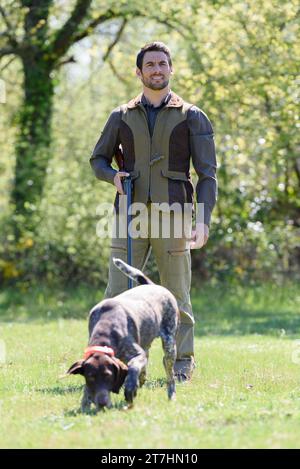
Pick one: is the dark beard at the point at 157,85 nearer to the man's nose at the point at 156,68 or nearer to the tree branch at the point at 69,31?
the man's nose at the point at 156,68

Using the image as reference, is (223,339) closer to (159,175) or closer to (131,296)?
(159,175)

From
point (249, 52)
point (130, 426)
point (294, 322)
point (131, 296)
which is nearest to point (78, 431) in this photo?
point (130, 426)

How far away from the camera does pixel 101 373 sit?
6215 mm

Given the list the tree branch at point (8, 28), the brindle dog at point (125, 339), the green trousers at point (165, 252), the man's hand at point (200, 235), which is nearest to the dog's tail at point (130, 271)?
the brindle dog at point (125, 339)

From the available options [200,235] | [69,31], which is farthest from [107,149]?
[69,31]

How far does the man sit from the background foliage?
7.69 meters

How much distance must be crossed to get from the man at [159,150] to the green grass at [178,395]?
2.91 feet

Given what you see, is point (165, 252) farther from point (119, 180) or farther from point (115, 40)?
point (115, 40)

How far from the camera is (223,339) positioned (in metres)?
12.4

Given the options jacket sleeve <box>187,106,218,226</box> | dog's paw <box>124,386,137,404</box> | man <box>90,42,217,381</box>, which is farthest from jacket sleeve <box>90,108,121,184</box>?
dog's paw <box>124,386,137,404</box>

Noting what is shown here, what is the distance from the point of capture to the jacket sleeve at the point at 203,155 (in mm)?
7871

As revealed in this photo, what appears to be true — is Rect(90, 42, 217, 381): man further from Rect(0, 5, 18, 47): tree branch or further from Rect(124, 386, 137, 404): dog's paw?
Rect(0, 5, 18, 47): tree branch

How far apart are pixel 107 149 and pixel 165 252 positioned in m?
0.98

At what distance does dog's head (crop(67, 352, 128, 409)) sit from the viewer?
6.21 m
